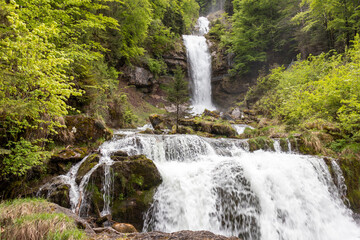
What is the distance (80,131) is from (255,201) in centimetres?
733

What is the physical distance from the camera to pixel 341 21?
46.6 feet

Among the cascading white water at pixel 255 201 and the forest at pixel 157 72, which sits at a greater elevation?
the forest at pixel 157 72

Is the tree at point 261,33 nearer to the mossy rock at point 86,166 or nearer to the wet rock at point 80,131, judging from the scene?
the wet rock at point 80,131

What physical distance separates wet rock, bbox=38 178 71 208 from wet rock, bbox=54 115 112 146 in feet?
7.25

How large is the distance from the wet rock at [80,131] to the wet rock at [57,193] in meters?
2.21

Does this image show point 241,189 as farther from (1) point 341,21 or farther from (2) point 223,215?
(1) point 341,21

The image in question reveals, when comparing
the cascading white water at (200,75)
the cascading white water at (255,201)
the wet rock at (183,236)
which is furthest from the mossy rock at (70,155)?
the cascading white water at (200,75)

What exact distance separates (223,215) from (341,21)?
18369mm

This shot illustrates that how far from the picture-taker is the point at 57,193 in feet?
16.2

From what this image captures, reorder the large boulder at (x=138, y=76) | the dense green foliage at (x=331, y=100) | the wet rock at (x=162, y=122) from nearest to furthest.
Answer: the dense green foliage at (x=331, y=100) → the wet rock at (x=162, y=122) → the large boulder at (x=138, y=76)

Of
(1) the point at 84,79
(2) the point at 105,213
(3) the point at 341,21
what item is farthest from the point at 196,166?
(3) the point at 341,21

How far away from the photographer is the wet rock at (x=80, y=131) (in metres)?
7.03

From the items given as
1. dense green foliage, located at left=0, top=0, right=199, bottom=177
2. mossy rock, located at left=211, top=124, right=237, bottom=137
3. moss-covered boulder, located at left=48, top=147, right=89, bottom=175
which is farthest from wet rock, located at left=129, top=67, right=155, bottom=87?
moss-covered boulder, located at left=48, top=147, right=89, bottom=175

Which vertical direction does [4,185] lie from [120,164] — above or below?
below
